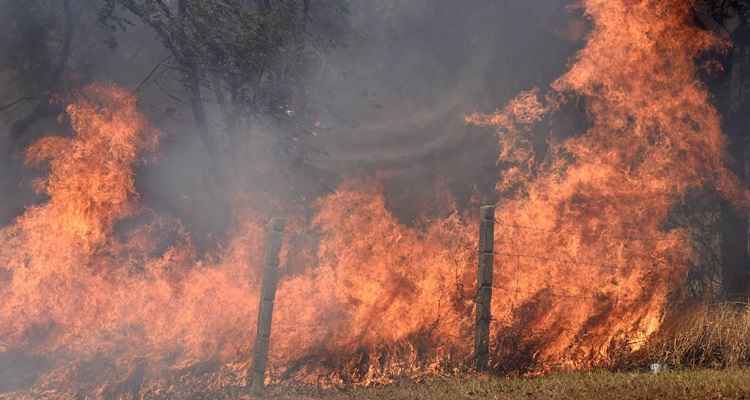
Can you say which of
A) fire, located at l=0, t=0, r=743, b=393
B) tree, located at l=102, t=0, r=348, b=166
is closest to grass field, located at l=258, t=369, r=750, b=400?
fire, located at l=0, t=0, r=743, b=393

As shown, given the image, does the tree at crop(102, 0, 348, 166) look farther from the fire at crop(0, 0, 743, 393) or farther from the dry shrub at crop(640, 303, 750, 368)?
the dry shrub at crop(640, 303, 750, 368)

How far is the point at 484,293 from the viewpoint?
36.0 ft

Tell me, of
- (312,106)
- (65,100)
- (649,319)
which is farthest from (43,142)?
(649,319)

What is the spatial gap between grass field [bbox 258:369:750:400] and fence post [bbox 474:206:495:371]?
1.13ft

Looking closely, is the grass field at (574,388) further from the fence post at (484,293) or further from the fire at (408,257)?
the fire at (408,257)

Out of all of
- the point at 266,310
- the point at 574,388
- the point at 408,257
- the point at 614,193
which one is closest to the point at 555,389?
the point at 574,388

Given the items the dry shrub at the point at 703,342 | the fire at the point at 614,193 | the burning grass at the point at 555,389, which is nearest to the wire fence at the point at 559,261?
the fire at the point at 614,193

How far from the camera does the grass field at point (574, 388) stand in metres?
9.03

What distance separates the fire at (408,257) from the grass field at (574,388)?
3.99 ft

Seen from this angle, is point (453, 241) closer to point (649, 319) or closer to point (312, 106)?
point (649, 319)

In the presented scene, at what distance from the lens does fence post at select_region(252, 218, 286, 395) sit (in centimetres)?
1037

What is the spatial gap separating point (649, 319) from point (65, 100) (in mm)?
11897

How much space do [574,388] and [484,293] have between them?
1.81 meters

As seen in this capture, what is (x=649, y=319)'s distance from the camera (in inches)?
488
